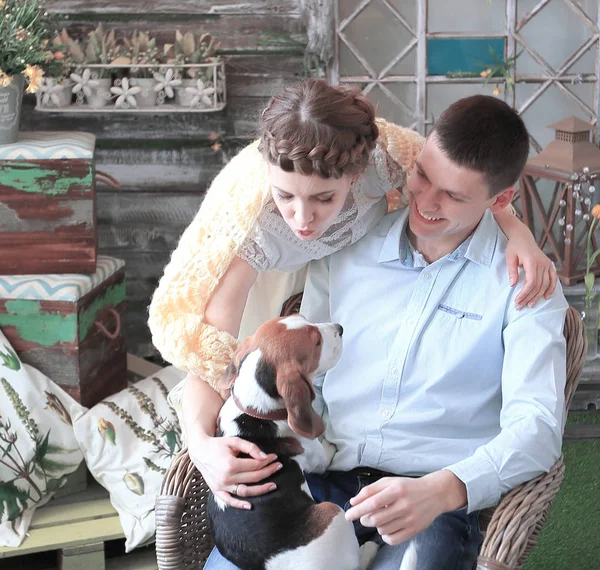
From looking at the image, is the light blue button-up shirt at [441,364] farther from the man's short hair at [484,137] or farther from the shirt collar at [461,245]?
the man's short hair at [484,137]

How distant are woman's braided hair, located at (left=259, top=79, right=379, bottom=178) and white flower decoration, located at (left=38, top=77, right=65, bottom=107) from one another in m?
1.36

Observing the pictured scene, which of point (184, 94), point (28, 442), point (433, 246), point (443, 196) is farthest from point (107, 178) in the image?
point (443, 196)

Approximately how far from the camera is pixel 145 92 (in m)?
2.76

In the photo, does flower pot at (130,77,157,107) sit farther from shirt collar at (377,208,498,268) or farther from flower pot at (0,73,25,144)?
shirt collar at (377,208,498,268)

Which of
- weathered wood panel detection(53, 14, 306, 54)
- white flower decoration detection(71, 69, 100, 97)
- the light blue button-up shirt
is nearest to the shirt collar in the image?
the light blue button-up shirt

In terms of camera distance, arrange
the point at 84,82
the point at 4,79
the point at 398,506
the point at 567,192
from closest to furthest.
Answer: the point at 398,506 < the point at 4,79 < the point at 84,82 < the point at 567,192

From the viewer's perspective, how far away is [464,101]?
1.62m

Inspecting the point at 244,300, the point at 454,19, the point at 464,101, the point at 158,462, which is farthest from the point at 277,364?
the point at 454,19

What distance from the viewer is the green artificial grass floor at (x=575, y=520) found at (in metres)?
2.46

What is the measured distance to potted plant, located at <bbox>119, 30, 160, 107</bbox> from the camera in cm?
273

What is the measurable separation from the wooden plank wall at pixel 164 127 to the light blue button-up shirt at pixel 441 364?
1230 millimetres

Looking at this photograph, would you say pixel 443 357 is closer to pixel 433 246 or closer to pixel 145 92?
pixel 433 246

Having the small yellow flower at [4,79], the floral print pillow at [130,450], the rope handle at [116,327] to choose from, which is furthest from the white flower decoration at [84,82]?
the floral print pillow at [130,450]

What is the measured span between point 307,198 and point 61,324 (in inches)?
45.5
